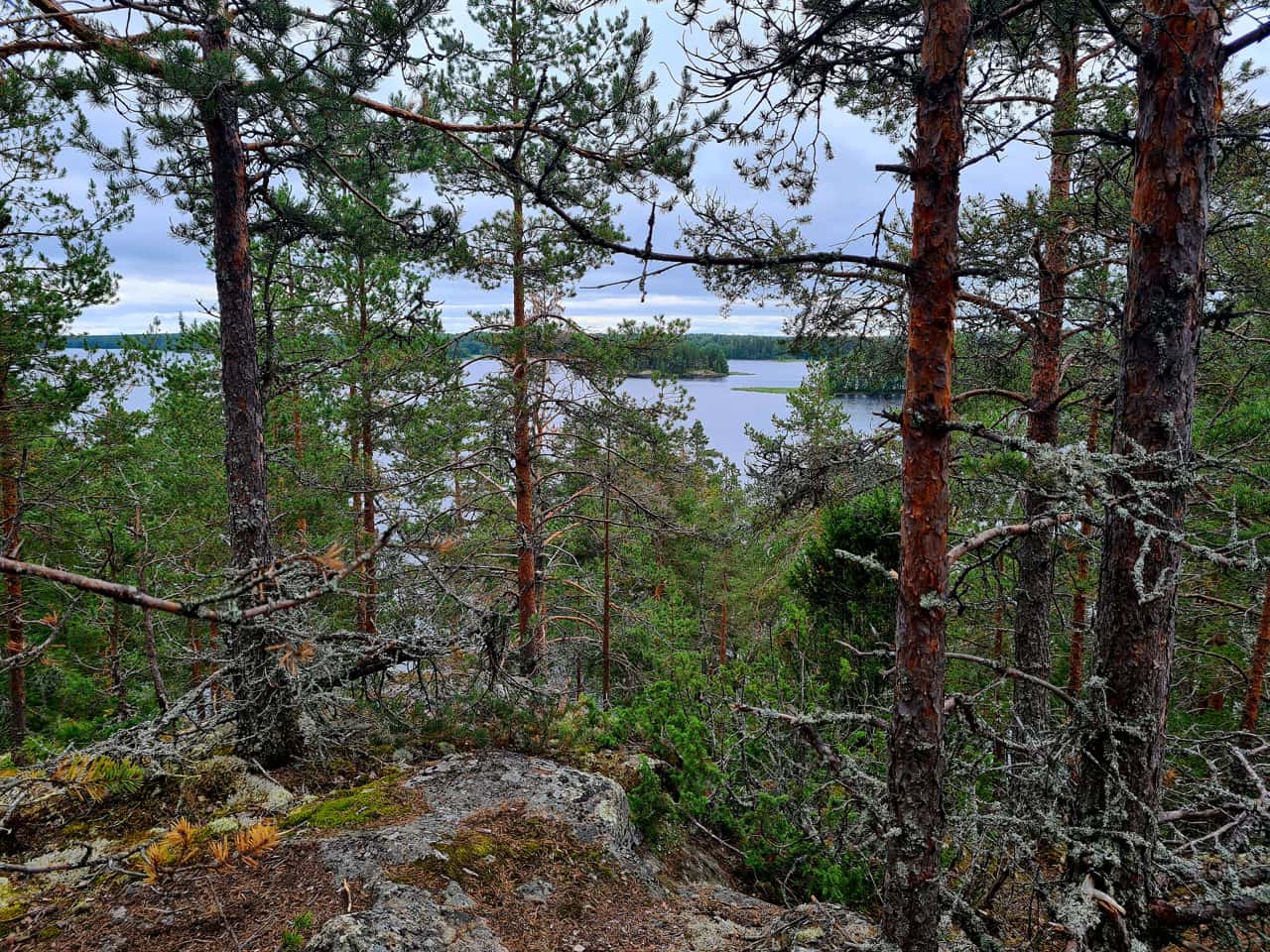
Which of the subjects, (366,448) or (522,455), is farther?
(366,448)

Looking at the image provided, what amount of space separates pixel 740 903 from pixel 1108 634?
10.3ft

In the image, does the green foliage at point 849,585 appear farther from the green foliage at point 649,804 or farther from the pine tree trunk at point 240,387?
the pine tree trunk at point 240,387

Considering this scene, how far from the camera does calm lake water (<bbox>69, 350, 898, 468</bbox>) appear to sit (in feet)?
33.9

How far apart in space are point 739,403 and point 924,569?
9181 centimetres

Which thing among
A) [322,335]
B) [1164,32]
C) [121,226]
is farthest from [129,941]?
[322,335]

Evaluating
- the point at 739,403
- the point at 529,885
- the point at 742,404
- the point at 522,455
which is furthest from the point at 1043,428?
the point at 739,403

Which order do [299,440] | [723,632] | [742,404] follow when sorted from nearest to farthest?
[299,440] < [723,632] < [742,404]

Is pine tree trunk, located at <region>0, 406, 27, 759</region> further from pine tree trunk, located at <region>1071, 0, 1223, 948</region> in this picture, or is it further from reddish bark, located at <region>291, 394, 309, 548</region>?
pine tree trunk, located at <region>1071, 0, 1223, 948</region>

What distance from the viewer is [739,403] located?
93.1m

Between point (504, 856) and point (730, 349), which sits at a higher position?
point (730, 349)

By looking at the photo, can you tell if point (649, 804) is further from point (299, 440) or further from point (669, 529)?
point (299, 440)

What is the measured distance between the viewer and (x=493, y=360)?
33.6 ft

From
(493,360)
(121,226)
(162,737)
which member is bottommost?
(162,737)

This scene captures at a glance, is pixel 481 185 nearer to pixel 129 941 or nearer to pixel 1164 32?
pixel 1164 32
